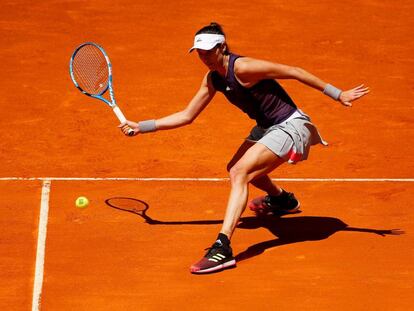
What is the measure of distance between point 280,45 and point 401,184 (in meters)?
4.53

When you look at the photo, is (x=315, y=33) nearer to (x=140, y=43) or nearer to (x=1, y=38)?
(x=140, y=43)

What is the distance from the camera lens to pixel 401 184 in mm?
11258

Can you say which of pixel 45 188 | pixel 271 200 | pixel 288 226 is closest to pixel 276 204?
pixel 271 200

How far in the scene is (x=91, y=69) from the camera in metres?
10.6

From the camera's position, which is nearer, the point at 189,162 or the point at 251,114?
the point at 251,114

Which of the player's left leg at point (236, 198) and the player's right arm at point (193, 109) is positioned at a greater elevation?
the player's right arm at point (193, 109)

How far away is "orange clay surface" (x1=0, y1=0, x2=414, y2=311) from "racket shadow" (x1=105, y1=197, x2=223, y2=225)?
0.05m

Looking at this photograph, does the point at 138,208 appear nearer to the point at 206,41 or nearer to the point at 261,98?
the point at 261,98

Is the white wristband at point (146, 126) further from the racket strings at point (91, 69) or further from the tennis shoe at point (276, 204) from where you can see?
the tennis shoe at point (276, 204)

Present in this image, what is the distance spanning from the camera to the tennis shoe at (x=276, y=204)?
1045cm

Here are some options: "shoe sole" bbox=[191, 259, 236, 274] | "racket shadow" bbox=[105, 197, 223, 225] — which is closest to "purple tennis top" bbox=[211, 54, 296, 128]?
"racket shadow" bbox=[105, 197, 223, 225]

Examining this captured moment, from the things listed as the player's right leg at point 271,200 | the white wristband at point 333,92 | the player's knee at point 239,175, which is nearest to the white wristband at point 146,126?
the player's right leg at point 271,200

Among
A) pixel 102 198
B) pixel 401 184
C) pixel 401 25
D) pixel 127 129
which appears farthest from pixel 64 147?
pixel 401 25

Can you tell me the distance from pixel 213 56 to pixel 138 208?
6.37 feet
